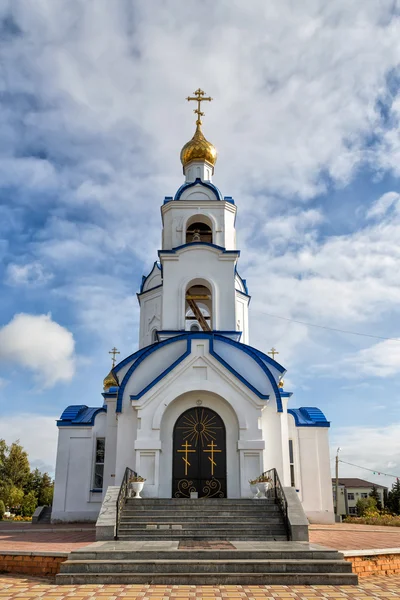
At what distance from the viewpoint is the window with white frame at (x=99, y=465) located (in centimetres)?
1603

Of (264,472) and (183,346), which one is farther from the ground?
(183,346)

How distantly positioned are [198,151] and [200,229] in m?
3.15

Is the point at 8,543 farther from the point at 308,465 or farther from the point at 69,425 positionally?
the point at 308,465

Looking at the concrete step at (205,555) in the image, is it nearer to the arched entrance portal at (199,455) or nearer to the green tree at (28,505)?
the arched entrance portal at (199,455)

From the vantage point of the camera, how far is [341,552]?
788 cm

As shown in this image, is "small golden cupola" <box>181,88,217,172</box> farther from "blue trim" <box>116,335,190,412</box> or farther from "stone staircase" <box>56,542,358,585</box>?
"stone staircase" <box>56,542,358,585</box>

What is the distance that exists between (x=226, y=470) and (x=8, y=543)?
5430mm

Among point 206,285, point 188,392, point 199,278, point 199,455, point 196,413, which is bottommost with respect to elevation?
point 199,455

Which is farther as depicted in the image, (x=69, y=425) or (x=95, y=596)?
(x=69, y=425)

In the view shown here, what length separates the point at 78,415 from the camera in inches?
674

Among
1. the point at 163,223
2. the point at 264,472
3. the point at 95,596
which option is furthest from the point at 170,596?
the point at 163,223

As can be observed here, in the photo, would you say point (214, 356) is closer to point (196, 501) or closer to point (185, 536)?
point (196, 501)

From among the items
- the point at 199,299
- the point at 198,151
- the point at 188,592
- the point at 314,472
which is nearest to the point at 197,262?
the point at 199,299

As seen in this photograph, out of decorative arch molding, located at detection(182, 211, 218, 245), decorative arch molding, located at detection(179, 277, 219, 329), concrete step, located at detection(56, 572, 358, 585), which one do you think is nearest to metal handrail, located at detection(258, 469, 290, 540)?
concrete step, located at detection(56, 572, 358, 585)
